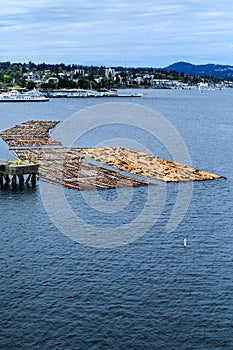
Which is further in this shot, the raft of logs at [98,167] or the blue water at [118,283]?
the raft of logs at [98,167]

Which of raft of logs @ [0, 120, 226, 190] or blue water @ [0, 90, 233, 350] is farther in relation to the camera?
raft of logs @ [0, 120, 226, 190]

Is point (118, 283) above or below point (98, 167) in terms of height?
below

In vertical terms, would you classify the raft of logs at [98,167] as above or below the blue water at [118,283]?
above

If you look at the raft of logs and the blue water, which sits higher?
the raft of logs

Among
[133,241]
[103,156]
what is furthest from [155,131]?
[133,241]

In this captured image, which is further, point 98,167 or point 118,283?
point 98,167
